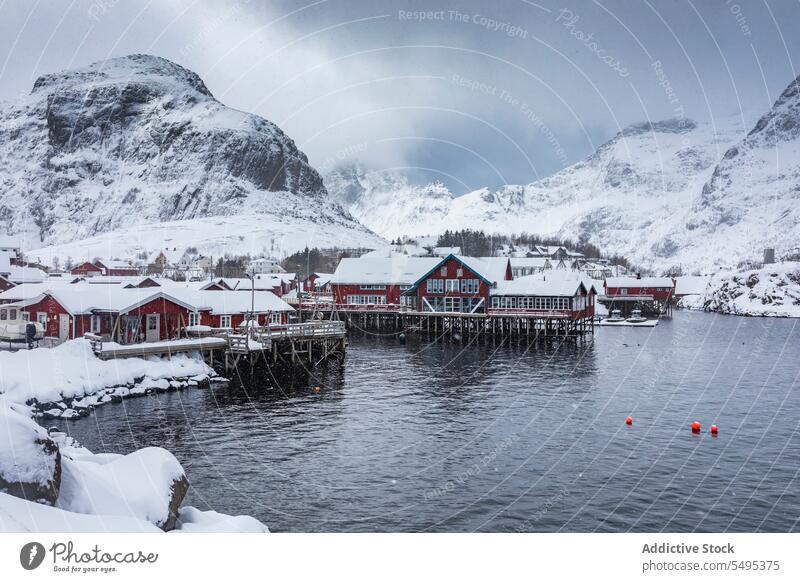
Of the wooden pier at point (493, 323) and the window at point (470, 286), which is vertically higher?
the window at point (470, 286)

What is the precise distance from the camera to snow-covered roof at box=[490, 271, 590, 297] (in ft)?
210

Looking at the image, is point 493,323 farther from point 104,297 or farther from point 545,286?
point 104,297

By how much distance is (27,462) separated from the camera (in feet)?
33.4

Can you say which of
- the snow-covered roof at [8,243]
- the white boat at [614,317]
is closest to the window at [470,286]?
the white boat at [614,317]

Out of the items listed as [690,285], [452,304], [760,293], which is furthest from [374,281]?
[690,285]

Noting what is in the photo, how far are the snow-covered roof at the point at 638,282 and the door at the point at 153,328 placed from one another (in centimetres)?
8984

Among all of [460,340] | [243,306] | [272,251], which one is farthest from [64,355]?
[272,251]

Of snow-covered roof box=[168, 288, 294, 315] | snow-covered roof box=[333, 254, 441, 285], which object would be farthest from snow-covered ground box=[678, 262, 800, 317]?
snow-covered roof box=[168, 288, 294, 315]

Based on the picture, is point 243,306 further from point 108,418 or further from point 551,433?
point 551,433

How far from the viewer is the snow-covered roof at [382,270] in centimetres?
7925

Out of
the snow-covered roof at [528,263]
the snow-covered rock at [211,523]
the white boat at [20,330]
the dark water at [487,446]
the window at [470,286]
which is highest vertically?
the snow-covered roof at [528,263]

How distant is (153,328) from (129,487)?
3092 cm

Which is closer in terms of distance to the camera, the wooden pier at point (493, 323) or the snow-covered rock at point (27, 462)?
the snow-covered rock at point (27, 462)
